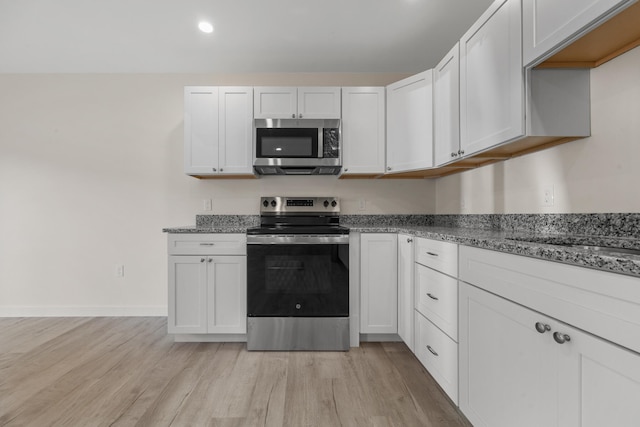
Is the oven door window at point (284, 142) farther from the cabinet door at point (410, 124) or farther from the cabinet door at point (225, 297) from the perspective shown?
the cabinet door at point (225, 297)

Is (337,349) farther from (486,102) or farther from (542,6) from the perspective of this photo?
(542,6)

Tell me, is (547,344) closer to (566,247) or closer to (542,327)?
(542,327)

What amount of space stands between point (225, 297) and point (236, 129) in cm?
145

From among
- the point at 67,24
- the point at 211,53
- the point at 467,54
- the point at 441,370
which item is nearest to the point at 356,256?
the point at 441,370

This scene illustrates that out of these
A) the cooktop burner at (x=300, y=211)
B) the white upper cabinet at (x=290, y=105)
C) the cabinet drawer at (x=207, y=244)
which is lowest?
the cabinet drawer at (x=207, y=244)

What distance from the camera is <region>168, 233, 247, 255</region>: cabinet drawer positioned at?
2.58 metres

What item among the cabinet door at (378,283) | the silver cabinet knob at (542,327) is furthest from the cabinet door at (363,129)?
the silver cabinet knob at (542,327)

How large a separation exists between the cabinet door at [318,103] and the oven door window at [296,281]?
120 centimetres

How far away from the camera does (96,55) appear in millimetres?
3008

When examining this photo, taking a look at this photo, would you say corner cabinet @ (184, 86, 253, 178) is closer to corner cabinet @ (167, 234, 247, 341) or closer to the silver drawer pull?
corner cabinet @ (167, 234, 247, 341)

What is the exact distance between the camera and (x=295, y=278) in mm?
2488

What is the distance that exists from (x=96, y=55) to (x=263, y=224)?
7.22 feet

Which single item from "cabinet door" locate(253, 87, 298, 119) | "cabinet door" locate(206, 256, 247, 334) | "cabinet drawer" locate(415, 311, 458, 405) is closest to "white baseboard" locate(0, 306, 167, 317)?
"cabinet door" locate(206, 256, 247, 334)

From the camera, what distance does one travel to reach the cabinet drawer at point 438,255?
5.50 feet
